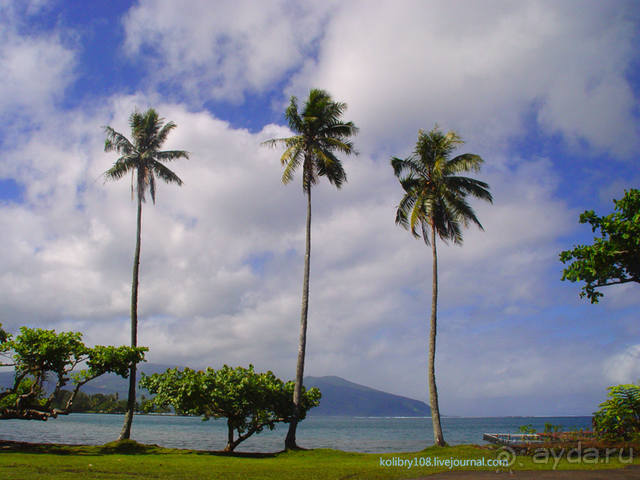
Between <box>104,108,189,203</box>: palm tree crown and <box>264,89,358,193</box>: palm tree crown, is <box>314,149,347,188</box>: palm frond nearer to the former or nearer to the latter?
<box>264,89,358,193</box>: palm tree crown

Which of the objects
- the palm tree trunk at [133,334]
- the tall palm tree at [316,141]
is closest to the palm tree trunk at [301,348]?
the tall palm tree at [316,141]

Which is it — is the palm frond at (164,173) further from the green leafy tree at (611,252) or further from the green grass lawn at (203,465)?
the green leafy tree at (611,252)

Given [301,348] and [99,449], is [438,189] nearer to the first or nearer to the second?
[301,348]

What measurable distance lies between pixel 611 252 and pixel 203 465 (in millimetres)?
16552

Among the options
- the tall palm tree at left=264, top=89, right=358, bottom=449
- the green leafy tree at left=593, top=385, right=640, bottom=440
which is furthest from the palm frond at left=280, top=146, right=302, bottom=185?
the green leafy tree at left=593, top=385, right=640, bottom=440

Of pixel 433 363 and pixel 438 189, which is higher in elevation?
pixel 438 189

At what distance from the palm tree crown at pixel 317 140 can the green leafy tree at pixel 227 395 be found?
38.9 ft

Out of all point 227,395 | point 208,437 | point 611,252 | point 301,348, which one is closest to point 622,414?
point 611,252

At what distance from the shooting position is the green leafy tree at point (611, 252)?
1595cm

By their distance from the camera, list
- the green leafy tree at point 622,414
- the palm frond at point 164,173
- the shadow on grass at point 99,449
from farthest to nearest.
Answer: the palm frond at point 164,173 → the shadow on grass at point 99,449 → the green leafy tree at point 622,414

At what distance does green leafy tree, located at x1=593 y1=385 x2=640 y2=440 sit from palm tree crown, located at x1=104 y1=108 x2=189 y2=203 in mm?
26445

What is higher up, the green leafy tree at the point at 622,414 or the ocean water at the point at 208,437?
the green leafy tree at the point at 622,414

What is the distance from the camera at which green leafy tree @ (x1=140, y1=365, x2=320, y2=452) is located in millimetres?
23984

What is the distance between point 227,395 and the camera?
2398cm
